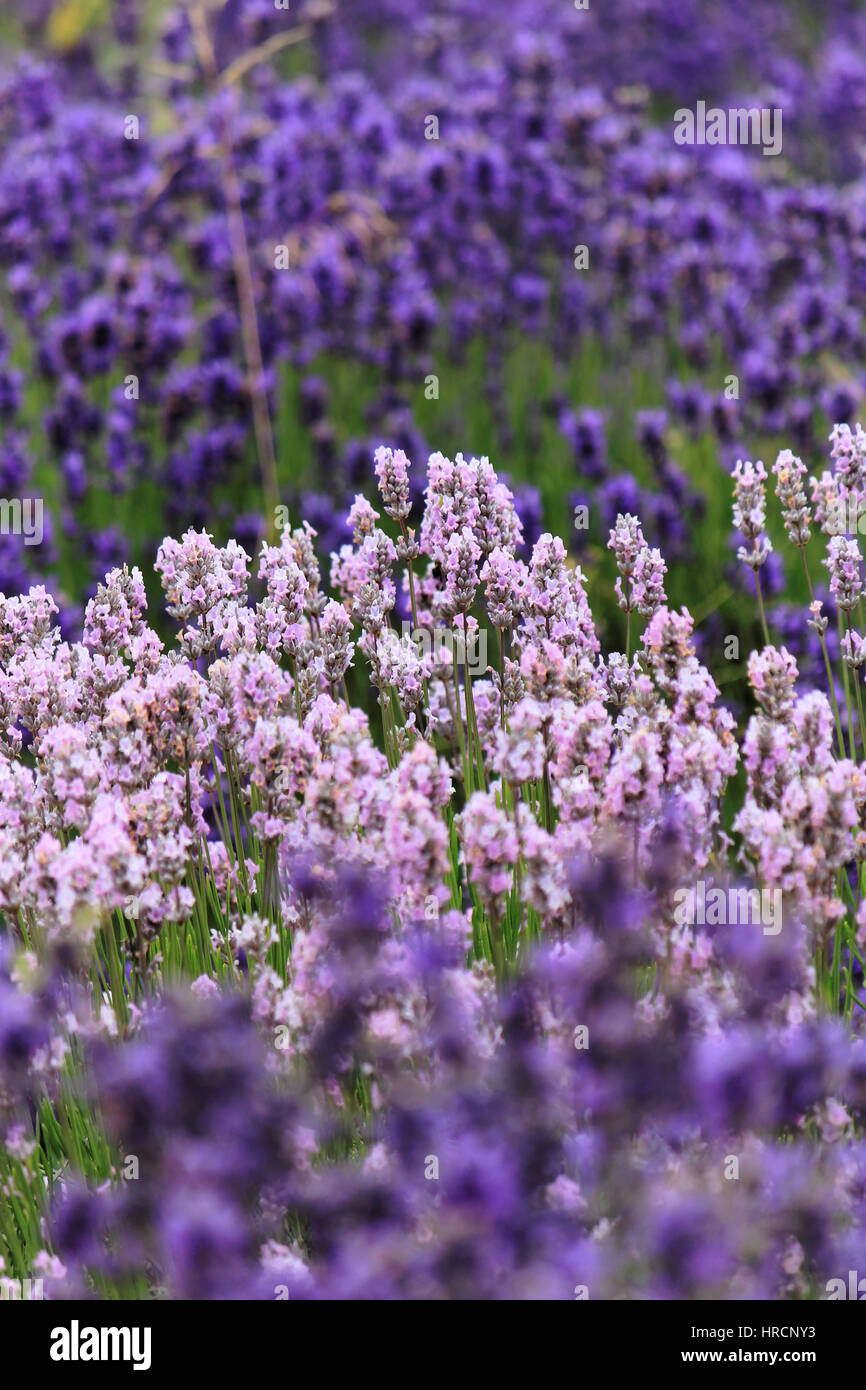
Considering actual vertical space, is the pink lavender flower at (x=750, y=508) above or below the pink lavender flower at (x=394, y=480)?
below

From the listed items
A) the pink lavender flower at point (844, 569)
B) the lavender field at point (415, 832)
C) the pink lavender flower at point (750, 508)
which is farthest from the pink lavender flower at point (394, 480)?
the pink lavender flower at point (844, 569)

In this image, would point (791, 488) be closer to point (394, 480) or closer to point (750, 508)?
point (750, 508)

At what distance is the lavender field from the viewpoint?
160 cm

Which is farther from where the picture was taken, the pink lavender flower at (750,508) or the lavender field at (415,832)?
the pink lavender flower at (750,508)

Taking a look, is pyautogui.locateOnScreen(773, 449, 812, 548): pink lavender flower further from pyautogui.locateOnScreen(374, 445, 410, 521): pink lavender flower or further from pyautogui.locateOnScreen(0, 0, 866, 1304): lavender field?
pyautogui.locateOnScreen(374, 445, 410, 521): pink lavender flower

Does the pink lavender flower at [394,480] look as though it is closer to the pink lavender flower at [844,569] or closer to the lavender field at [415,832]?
the lavender field at [415,832]

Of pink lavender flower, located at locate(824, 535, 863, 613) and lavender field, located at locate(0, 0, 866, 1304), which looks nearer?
lavender field, located at locate(0, 0, 866, 1304)

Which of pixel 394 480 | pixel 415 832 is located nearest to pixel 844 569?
pixel 394 480

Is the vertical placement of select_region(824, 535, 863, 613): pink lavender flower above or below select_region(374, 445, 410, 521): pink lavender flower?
below

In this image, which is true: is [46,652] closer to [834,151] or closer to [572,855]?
[572,855]

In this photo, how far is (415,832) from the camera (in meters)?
1.97

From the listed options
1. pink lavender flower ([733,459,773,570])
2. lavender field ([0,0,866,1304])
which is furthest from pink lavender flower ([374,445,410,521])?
pink lavender flower ([733,459,773,570])

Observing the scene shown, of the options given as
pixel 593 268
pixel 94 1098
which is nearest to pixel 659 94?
pixel 593 268

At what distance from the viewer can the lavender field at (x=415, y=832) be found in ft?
5.24
